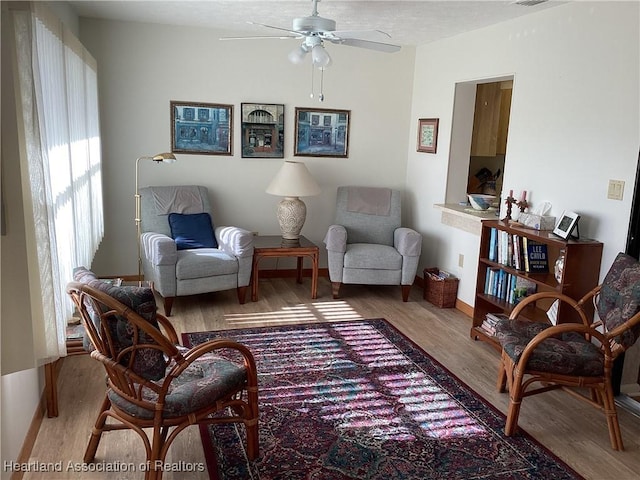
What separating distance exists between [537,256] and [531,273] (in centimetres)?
12

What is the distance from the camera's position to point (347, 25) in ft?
14.6

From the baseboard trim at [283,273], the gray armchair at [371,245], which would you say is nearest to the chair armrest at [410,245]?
the gray armchair at [371,245]

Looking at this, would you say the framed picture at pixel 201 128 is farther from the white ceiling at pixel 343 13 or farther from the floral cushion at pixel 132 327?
the floral cushion at pixel 132 327

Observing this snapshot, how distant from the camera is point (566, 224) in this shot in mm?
3445

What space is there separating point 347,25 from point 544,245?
2.27m

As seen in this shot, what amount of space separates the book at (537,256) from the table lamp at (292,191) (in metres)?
1.98

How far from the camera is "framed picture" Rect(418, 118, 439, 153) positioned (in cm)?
520

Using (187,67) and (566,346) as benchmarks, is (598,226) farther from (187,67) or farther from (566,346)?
(187,67)

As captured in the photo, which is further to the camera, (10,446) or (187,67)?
(187,67)

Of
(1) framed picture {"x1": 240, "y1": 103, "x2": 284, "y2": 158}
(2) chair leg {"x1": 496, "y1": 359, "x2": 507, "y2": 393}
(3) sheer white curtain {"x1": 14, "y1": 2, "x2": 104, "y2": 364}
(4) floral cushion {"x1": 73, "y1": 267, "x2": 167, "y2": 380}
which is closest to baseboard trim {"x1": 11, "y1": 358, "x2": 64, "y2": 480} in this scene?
(3) sheer white curtain {"x1": 14, "y1": 2, "x2": 104, "y2": 364}

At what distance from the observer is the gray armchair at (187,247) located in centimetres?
430

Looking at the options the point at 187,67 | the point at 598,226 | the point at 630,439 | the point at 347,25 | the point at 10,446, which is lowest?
the point at 630,439

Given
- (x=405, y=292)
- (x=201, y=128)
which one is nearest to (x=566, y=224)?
(x=405, y=292)

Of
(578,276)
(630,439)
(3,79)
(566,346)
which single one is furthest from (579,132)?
(3,79)
